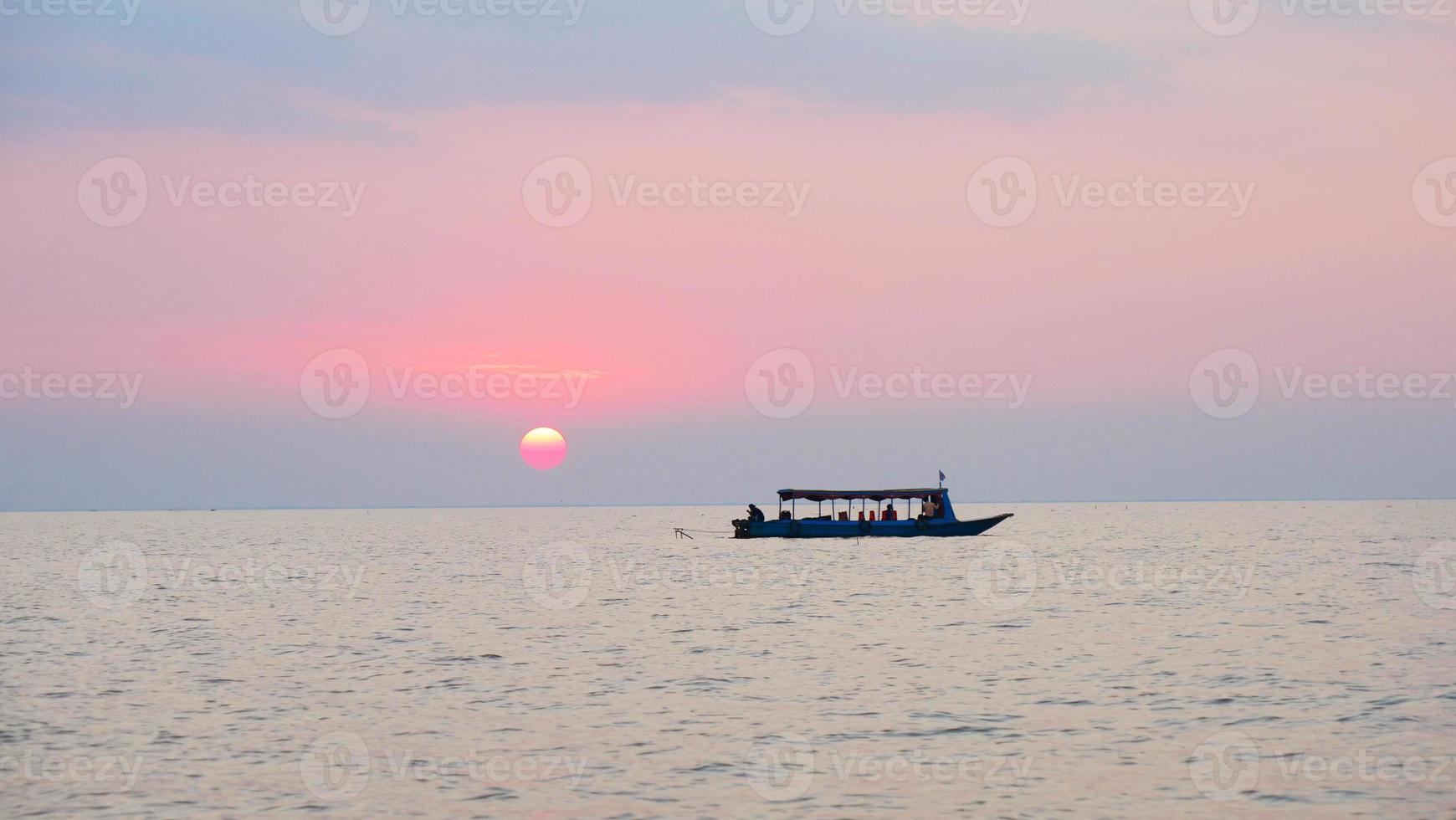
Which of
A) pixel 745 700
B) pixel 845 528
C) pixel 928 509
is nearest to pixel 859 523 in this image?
pixel 845 528

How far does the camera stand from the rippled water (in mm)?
20656

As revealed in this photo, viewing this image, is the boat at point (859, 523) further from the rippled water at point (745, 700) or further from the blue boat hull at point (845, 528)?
the rippled water at point (745, 700)

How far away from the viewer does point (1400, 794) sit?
19.9 metres

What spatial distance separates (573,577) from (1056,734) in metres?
54.7

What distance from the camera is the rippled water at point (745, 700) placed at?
67.8 ft

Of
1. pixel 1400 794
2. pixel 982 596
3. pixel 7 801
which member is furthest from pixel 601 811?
pixel 982 596

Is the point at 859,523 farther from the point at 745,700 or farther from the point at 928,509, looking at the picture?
the point at 745,700

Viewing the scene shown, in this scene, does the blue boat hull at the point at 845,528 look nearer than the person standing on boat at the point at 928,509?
Yes

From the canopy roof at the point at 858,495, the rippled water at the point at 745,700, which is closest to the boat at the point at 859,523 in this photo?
the canopy roof at the point at 858,495

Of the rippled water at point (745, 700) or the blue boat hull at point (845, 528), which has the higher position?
the blue boat hull at point (845, 528)

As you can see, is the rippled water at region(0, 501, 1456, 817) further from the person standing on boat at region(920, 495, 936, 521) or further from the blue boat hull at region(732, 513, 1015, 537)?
the person standing on boat at region(920, 495, 936, 521)

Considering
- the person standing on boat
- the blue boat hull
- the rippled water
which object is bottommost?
the rippled water

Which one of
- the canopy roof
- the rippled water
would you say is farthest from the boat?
the rippled water

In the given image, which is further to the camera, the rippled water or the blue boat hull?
the blue boat hull
